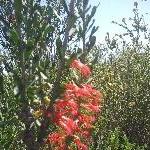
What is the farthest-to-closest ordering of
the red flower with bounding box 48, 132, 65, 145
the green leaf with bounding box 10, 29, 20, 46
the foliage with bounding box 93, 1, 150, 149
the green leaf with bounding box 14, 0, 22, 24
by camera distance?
1. the foliage with bounding box 93, 1, 150, 149
2. the red flower with bounding box 48, 132, 65, 145
3. the green leaf with bounding box 14, 0, 22, 24
4. the green leaf with bounding box 10, 29, 20, 46

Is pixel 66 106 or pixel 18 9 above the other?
pixel 18 9

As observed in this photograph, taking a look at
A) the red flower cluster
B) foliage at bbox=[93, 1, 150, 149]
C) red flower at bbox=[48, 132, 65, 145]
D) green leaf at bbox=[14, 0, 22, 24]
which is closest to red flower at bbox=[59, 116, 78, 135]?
the red flower cluster

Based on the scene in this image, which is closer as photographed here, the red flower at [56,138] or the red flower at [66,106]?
the red flower at [66,106]

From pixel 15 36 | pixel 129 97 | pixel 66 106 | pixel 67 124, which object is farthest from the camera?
pixel 129 97

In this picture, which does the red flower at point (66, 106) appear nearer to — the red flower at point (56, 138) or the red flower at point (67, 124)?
the red flower at point (67, 124)

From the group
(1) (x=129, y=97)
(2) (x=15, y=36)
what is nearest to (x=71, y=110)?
(2) (x=15, y=36)

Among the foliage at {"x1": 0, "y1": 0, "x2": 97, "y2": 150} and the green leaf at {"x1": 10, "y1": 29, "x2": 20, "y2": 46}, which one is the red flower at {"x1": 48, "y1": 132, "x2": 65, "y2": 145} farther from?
the green leaf at {"x1": 10, "y1": 29, "x2": 20, "y2": 46}

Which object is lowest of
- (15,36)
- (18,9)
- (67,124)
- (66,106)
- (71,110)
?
(67,124)

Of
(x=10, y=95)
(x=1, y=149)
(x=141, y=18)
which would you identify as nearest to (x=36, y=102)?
(x=10, y=95)

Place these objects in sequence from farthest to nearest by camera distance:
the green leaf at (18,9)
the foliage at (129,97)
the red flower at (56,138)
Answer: the foliage at (129,97)
the red flower at (56,138)
the green leaf at (18,9)

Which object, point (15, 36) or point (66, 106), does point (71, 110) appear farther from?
point (15, 36)

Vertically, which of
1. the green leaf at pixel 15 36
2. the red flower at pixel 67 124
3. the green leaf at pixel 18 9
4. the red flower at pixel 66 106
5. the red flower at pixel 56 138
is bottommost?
the red flower at pixel 67 124

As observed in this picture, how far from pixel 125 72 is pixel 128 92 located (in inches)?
39.3

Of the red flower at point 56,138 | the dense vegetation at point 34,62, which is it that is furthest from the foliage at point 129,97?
the red flower at point 56,138
